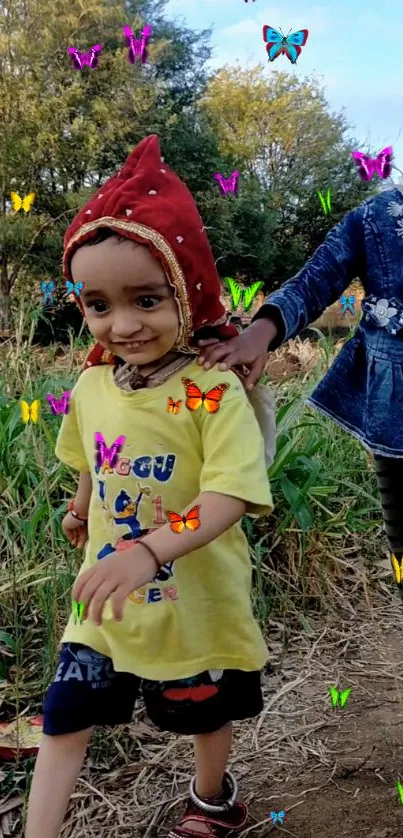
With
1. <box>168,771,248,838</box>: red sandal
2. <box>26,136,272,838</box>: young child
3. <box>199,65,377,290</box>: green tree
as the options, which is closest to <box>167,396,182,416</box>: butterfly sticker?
<box>26,136,272,838</box>: young child

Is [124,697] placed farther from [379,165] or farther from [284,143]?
[284,143]

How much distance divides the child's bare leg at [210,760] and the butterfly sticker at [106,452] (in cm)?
56

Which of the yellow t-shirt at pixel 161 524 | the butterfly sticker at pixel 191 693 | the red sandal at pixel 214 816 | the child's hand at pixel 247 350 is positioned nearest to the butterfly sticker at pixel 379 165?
the child's hand at pixel 247 350

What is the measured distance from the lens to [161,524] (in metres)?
1.42

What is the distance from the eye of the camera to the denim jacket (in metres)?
1.63

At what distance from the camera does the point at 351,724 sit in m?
2.13

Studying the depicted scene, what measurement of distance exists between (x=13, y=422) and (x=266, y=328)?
5.03ft

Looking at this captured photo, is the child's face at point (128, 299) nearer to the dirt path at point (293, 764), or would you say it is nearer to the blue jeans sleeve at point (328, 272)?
the blue jeans sleeve at point (328, 272)

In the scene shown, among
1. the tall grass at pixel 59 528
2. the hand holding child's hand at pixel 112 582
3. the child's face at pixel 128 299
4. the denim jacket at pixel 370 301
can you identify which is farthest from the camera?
the tall grass at pixel 59 528

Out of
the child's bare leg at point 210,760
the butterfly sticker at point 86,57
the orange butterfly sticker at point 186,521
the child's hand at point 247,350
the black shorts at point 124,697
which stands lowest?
the child's bare leg at point 210,760

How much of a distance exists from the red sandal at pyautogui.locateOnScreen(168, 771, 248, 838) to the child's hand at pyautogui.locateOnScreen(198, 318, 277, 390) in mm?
890

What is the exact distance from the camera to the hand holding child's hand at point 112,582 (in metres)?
1.11

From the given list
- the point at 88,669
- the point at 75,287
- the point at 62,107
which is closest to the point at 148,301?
the point at 75,287

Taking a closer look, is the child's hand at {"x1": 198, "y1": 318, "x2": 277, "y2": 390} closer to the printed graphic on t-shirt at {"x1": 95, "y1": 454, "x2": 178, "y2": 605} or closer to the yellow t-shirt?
the yellow t-shirt
